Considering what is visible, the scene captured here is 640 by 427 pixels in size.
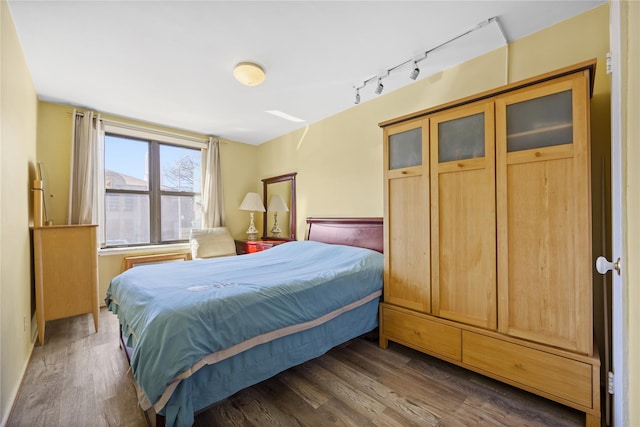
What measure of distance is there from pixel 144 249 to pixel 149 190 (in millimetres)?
876

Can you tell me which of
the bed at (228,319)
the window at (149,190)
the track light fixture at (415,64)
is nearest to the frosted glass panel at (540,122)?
the track light fixture at (415,64)

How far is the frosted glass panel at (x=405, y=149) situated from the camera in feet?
6.85

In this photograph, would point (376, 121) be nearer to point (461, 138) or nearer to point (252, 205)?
point (461, 138)

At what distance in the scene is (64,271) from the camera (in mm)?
2541

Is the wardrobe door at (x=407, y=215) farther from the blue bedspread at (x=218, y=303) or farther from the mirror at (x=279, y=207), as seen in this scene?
the mirror at (x=279, y=207)

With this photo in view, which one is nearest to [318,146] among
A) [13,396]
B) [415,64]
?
[415,64]

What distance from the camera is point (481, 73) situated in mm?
2264

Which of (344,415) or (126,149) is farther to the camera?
(126,149)

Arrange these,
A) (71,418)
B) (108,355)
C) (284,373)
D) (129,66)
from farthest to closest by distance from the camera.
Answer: (129,66) < (108,355) < (284,373) < (71,418)

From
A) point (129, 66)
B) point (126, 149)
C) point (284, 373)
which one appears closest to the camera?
point (284, 373)

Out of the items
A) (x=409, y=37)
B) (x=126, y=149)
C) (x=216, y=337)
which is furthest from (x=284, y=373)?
(x=126, y=149)

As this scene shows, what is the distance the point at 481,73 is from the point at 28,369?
428 centimetres

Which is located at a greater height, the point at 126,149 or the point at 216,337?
the point at 126,149

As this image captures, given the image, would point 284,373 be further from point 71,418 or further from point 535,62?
point 535,62
